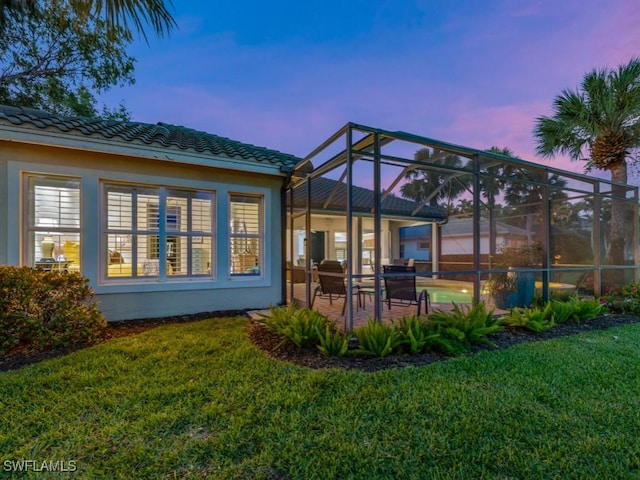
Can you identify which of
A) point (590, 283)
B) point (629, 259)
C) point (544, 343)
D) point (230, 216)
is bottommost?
point (544, 343)

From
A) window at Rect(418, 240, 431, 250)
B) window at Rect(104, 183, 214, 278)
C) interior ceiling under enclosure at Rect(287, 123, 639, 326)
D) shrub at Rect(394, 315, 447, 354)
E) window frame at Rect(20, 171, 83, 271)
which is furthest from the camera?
window at Rect(418, 240, 431, 250)

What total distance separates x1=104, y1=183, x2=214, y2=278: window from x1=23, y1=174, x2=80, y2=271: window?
480 mm

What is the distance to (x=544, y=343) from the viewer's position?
450cm

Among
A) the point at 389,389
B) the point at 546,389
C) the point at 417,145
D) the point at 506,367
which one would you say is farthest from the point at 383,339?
the point at 417,145

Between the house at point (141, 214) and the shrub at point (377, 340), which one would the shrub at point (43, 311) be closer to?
the house at point (141, 214)

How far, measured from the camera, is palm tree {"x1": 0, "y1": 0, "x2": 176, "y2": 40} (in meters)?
4.06

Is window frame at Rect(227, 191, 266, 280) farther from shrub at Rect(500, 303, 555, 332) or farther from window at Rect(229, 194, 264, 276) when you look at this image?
shrub at Rect(500, 303, 555, 332)

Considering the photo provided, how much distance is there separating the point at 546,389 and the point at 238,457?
Answer: 299cm

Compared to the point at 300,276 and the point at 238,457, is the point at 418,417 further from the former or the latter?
the point at 300,276

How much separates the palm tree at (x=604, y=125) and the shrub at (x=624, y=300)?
2.62 ft

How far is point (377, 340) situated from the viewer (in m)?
3.95

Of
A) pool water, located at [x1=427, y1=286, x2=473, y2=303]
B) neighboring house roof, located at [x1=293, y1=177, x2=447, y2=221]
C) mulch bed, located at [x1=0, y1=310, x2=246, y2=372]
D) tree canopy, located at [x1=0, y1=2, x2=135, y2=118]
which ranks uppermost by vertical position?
tree canopy, located at [x1=0, y1=2, x2=135, y2=118]

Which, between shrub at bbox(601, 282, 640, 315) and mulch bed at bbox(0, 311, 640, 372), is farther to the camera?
shrub at bbox(601, 282, 640, 315)

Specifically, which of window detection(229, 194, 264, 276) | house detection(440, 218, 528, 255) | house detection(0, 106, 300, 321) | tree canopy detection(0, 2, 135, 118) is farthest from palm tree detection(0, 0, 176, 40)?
tree canopy detection(0, 2, 135, 118)
